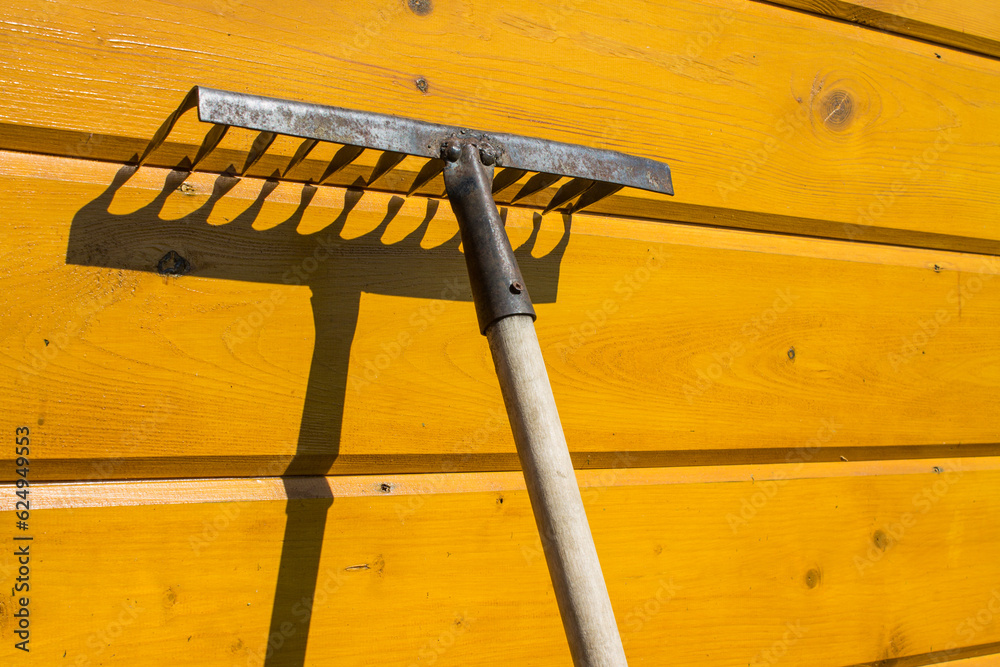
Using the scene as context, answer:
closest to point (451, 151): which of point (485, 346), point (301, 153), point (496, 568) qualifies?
point (301, 153)

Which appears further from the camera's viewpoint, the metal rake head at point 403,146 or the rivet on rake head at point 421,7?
the rivet on rake head at point 421,7

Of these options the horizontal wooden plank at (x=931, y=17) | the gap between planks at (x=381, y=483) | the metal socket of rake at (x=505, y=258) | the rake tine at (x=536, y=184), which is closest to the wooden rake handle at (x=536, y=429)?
the metal socket of rake at (x=505, y=258)

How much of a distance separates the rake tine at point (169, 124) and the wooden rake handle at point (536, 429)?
247mm

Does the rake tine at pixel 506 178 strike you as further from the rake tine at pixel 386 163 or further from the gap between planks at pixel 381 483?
the gap between planks at pixel 381 483

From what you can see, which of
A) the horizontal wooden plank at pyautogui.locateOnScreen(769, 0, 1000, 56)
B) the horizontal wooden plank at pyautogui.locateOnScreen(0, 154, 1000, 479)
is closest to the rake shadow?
the horizontal wooden plank at pyautogui.locateOnScreen(0, 154, 1000, 479)

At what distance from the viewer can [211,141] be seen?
2.29ft

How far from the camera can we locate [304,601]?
794mm

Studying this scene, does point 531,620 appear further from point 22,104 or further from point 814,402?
point 22,104

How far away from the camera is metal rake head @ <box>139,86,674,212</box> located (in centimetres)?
65

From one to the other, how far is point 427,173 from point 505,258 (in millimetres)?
164

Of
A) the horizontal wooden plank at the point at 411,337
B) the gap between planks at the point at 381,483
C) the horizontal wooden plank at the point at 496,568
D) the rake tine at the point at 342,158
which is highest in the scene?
the rake tine at the point at 342,158

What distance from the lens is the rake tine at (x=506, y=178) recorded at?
79 centimetres

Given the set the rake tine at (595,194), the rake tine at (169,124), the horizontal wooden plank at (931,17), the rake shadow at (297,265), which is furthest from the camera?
the horizontal wooden plank at (931,17)

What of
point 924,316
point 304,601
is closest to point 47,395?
point 304,601
